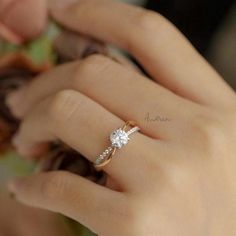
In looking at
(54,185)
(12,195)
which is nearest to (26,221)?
(12,195)

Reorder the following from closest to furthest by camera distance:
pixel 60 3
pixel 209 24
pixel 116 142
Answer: pixel 116 142 < pixel 60 3 < pixel 209 24

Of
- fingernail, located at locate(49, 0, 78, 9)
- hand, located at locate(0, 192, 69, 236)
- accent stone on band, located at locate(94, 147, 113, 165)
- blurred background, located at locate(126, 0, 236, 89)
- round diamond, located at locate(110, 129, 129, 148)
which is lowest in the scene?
hand, located at locate(0, 192, 69, 236)

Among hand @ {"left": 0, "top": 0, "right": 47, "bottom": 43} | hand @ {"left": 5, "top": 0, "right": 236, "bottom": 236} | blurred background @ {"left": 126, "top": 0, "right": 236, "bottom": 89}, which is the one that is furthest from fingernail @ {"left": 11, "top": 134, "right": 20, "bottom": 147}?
blurred background @ {"left": 126, "top": 0, "right": 236, "bottom": 89}

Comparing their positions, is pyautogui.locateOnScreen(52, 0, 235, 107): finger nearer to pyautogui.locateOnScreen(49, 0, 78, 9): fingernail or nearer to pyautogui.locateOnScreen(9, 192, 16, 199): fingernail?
pyautogui.locateOnScreen(49, 0, 78, 9): fingernail

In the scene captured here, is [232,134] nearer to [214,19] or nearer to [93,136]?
[93,136]

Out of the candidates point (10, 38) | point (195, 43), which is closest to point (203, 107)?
point (10, 38)

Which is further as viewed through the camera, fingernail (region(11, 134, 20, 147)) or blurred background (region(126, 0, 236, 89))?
blurred background (region(126, 0, 236, 89))

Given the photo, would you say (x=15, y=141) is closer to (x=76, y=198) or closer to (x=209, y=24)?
(x=76, y=198)

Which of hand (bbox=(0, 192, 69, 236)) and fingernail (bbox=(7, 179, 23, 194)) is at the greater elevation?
fingernail (bbox=(7, 179, 23, 194))
